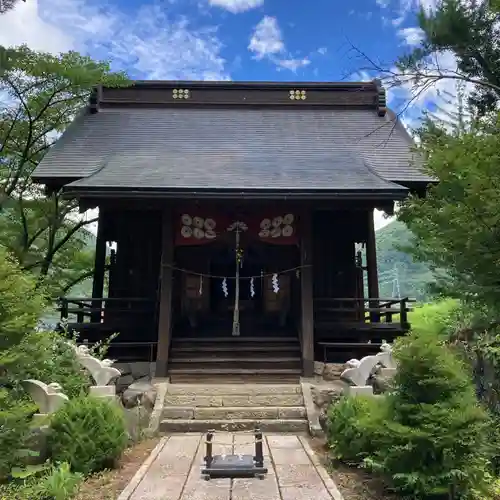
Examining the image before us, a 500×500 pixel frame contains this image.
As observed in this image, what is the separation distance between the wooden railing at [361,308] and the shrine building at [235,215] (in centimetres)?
5

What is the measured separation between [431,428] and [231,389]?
459 centimetres

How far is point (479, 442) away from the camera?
14.9 ft

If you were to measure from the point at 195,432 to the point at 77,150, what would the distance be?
749 cm

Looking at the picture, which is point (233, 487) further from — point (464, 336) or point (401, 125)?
point (401, 125)

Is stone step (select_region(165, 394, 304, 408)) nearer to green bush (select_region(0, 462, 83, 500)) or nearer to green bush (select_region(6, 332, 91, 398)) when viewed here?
green bush (select_region(6, 332, 91, 398))

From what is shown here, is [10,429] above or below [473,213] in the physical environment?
below

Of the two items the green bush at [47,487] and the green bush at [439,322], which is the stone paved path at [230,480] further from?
the green bush at [439,322]

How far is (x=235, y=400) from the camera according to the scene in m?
8.16

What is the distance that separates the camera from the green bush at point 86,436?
17.9 feet

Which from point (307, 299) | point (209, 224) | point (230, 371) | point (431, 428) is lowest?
point (431, 428)

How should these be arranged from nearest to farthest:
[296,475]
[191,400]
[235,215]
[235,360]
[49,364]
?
[296,475] → [49,364] → [191,400] → [235,360] → [235,215]

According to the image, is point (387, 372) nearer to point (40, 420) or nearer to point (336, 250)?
point (40, 420)

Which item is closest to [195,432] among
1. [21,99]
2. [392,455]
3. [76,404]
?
[76,404]

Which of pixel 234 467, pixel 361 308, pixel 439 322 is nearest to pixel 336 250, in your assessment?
pixel 361 308
